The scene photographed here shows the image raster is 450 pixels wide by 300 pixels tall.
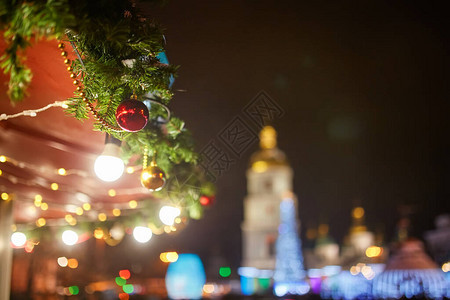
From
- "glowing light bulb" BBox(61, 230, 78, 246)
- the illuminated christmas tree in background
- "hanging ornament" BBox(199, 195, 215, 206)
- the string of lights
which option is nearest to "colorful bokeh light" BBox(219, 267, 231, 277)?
the illuminated christmas tree in background

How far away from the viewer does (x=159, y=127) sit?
3.74 metres

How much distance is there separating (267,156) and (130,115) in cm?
6251

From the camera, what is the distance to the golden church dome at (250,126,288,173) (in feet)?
207

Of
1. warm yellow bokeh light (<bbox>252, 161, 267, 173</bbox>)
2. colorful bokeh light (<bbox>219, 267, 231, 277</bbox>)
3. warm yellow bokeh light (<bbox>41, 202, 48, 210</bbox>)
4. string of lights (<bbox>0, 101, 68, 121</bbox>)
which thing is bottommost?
string of lights (<bbox>0, 101, 68, 121</bbox>)

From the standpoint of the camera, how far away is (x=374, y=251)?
70.6 metres

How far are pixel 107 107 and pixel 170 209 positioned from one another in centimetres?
189

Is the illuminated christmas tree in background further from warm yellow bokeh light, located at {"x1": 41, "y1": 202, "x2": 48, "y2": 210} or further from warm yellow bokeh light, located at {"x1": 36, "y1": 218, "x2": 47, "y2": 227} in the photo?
warm yellow bokeh light, located at {"x1": 41, "y1": 202, "x2": 48, "y2": 210}

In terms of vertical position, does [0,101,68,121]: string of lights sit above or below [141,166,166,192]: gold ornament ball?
above

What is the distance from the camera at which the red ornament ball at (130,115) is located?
7.90 feet

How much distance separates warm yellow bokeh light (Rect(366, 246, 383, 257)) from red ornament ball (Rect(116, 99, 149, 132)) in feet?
247

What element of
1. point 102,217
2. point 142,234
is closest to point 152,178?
point 142,234

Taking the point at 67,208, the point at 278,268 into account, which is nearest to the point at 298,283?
the point at 278,268

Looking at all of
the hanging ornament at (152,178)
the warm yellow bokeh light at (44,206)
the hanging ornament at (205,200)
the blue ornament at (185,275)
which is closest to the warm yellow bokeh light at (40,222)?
the warm yellow bokeh light at (44,206)

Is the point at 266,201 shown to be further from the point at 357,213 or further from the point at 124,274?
the point at 124,274
